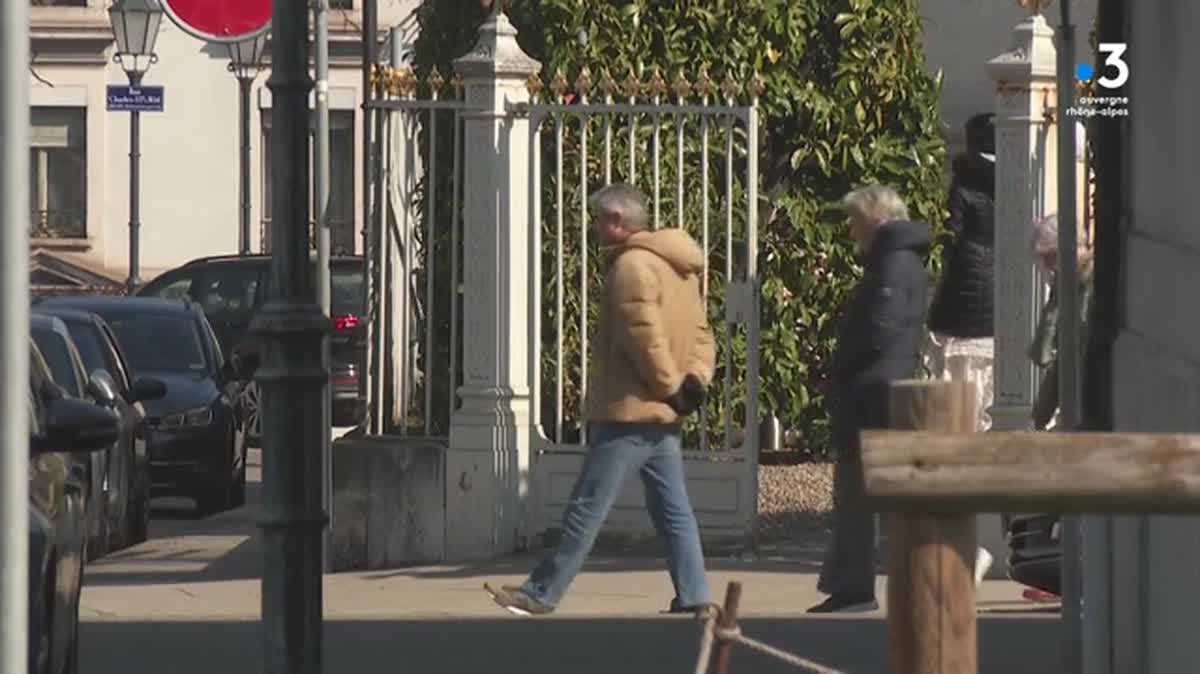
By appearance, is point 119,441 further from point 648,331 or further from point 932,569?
point 932,569

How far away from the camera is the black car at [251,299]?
26.4 meters

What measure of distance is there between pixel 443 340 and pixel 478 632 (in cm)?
322

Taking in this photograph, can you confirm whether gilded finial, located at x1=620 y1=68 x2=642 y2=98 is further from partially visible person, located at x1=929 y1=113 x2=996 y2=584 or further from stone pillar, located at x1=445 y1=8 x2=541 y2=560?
partially visible person, located at x1=929 y1=113 x2=996 y2=584

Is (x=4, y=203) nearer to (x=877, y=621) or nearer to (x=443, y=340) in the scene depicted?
(x=877, y=621)

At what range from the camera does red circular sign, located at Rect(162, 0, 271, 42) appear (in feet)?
42.7

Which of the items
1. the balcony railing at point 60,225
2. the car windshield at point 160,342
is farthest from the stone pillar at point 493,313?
the balcony railing at point 60,225

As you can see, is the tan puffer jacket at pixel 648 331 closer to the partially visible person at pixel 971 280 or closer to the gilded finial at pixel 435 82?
the partially visible person at pixel 971 280

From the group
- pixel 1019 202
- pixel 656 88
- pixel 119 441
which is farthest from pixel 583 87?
pixel 119 441

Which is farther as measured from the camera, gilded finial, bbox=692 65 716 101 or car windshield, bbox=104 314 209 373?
car windshield, bbox=104 314 209 373

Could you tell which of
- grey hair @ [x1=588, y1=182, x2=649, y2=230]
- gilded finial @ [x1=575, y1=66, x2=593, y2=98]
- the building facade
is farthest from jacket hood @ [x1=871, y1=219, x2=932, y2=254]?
the building facade

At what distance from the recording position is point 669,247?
12461 millimetres

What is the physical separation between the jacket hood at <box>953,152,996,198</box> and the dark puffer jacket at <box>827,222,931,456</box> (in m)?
2.00

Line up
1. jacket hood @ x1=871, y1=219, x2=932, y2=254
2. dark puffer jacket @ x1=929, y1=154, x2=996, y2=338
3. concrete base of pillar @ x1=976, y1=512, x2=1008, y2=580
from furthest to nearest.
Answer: dark puffer jacket @ x1=929, y1=154, x2=996, y2=338 → concrete base of pillar @ x1=976, y1=512, x2=1008, y2=580 → jacket hood @ x1=871, y1=219, x2=932, y2=254

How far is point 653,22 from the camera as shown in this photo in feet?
54.9
